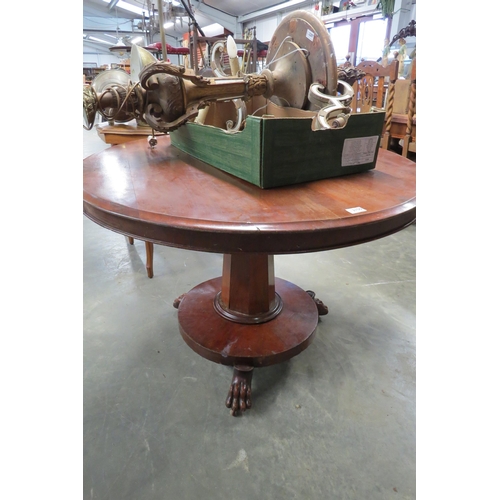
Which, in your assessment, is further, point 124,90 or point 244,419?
point 244,419

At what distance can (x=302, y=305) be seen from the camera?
1297mm

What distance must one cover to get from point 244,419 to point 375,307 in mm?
789

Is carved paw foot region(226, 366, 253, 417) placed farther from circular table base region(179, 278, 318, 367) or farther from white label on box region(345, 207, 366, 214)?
white label on box region(345, 207, 366, 214)

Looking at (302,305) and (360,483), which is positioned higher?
(302,305)

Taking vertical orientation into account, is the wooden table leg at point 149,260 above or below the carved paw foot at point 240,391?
above

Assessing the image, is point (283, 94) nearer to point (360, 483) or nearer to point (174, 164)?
point (174, 164)

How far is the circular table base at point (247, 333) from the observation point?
1068 millimetres

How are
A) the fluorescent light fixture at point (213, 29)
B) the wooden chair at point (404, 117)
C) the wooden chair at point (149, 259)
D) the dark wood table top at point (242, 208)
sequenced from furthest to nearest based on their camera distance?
the fluorescent light fixture at point (213, 29) < the wooden chair at point (404, 117) < the wooden chair at point (149, 259) < the dark wood table top at point (242, 208)

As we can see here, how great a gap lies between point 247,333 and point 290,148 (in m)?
0.70

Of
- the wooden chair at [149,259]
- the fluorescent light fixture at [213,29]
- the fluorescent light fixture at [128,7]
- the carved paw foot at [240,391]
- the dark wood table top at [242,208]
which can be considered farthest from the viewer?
the fluorescent light fixture at [213,29]

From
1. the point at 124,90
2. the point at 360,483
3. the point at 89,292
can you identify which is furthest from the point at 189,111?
the point at 89,292

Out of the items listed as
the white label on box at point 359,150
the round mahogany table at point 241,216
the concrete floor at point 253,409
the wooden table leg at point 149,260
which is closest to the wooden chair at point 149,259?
the wooden table leg at point 149,260

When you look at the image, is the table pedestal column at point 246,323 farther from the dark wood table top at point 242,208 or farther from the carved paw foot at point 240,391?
the dark wood table top at point 242,208

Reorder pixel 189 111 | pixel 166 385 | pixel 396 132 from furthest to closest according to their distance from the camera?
pixel 396 132 → pixel 166 385 → pixel 189 111
